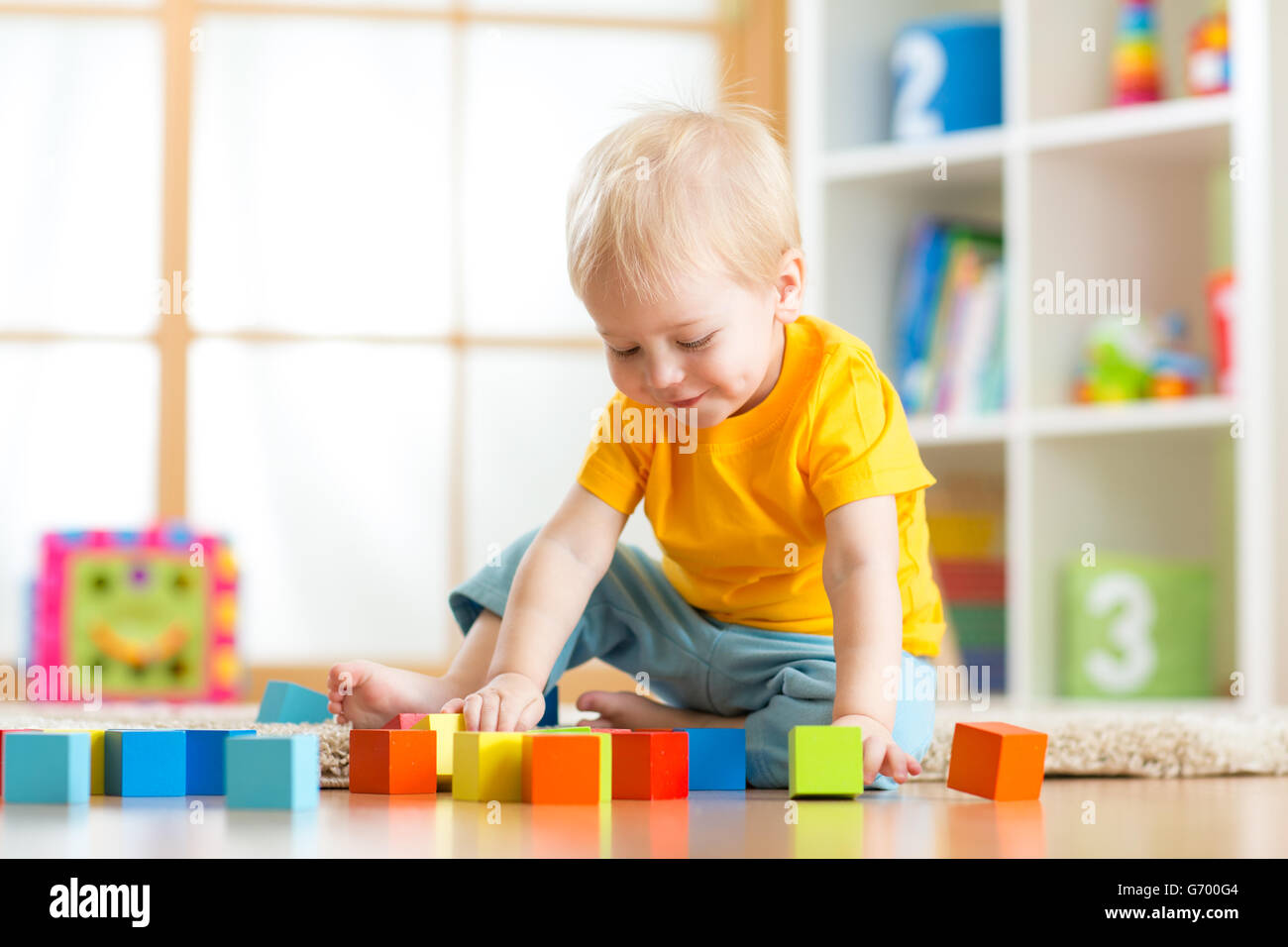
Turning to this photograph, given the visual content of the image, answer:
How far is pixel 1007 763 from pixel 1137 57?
5.61 ft

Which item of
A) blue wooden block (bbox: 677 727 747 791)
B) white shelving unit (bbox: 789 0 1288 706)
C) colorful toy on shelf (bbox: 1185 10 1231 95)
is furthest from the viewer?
colorful toy on shelf (bbox: 1185 10 1231 95)

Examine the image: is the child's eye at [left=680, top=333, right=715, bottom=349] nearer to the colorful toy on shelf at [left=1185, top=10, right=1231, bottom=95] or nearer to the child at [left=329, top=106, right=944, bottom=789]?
the child at [left=329, top=106, right=944, bottom=789]

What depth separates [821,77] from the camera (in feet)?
8.20

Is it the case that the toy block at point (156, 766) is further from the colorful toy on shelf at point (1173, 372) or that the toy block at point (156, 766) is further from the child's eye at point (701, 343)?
the colorful toy on shelf at point (1173, 372)

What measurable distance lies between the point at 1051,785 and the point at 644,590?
0.36 meters

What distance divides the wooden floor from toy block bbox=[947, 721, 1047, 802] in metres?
0.01

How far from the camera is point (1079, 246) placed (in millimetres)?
2328

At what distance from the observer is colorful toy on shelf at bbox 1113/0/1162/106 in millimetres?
2291

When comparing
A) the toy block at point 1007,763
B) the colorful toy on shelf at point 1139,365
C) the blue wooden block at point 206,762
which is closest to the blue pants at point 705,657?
the toy block at point 1007,763

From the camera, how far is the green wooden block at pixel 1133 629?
2.22m

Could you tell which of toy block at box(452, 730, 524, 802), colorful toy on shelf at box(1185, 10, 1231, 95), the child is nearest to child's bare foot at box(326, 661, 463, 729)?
the child

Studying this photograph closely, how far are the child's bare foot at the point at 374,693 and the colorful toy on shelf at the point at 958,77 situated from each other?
5.37 ft
